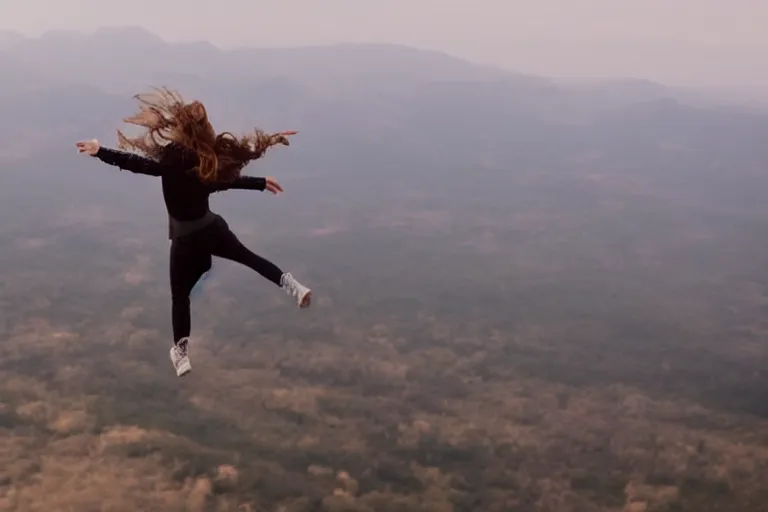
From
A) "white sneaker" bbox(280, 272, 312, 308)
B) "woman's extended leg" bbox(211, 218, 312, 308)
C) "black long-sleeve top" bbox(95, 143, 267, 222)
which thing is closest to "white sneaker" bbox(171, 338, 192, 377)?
"woman's extended leg" bbox(211, 218, 312, 308)

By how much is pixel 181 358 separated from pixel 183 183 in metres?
2.02

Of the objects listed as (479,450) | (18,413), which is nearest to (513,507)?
(479,450)

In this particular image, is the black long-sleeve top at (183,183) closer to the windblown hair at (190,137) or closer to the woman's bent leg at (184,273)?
the windblown hair at (190,137)

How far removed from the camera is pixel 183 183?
6.55 m

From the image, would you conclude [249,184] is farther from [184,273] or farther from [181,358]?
[181,358]

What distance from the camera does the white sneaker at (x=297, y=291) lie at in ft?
21.3

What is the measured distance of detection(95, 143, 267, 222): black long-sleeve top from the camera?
250 inches

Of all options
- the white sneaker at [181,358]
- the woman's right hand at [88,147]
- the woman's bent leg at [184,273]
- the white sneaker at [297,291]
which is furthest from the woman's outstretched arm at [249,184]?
the white sneaker at [181,358]

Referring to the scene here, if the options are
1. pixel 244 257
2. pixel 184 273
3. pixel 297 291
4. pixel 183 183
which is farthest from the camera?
pixel 184 273

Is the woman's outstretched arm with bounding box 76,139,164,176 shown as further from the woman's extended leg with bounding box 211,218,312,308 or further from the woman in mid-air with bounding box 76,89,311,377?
the woman's extended leg with bounding box 211,218,312,308

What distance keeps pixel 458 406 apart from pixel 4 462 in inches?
4552

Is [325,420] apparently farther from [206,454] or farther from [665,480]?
[665,480]

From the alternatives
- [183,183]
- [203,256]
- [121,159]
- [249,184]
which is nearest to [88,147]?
[121,159]

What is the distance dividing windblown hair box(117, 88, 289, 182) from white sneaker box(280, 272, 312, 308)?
46.4 inches
